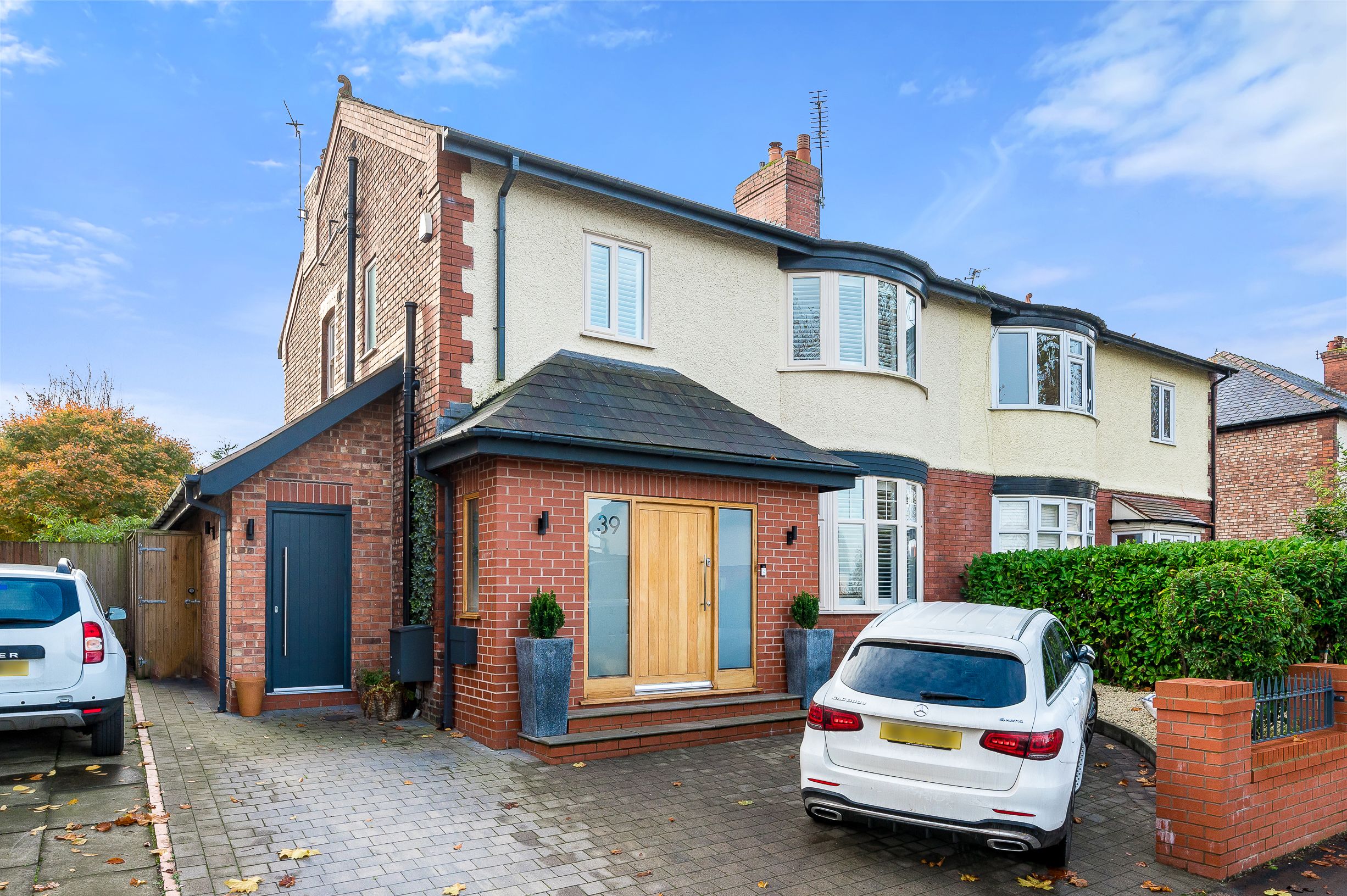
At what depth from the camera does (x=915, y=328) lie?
13742 millimetres

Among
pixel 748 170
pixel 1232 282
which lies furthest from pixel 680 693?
pixel 1232 282

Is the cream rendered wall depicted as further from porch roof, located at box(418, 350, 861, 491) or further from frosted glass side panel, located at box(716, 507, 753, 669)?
frosted glass side panel, located at box(716, 507, 753, 669)

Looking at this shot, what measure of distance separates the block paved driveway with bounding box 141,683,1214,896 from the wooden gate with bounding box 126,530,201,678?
4860 mm

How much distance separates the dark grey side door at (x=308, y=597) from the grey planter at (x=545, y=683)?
3203 millimetres

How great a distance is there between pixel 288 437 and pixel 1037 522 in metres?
11.8

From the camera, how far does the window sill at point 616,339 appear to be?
35.0 feet

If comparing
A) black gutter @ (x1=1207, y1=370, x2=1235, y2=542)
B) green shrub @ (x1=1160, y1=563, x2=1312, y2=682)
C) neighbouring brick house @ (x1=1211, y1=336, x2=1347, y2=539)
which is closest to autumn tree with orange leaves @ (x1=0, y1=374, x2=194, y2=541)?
green shrub @ (x1=1160, y1=563, x2=1312, y2=682)

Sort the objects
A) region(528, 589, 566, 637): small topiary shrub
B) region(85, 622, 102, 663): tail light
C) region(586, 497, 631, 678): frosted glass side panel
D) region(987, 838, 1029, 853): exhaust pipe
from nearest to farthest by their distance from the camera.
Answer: region(987, 838, 1029, 853): exhaust pipe
region(85, 622, 102, 663): tail light
region(528, 589, 566, 637): small topiary shrub
region(586, 497, 631, 678): frosted glass side panel

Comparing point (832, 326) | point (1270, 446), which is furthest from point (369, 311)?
point (1270, 446)

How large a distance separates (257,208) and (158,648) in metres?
10.6

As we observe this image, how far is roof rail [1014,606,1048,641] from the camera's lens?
577cm

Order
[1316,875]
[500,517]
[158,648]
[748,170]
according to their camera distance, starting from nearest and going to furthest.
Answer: [1316,875] < [500,517] < [158,648] < [748,170]

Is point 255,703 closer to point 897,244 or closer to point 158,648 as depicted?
point 158,648

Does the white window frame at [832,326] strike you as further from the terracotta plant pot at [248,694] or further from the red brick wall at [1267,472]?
the red brick wall at [1267,472]
